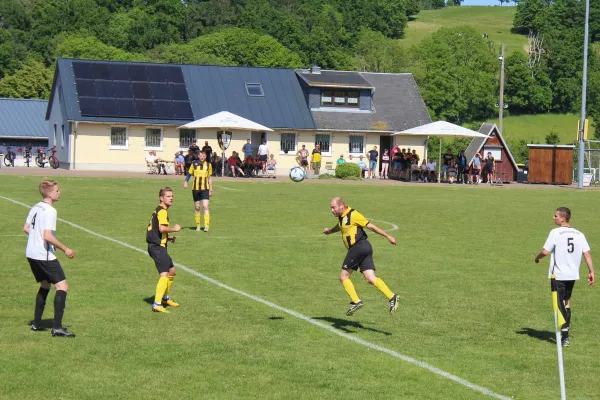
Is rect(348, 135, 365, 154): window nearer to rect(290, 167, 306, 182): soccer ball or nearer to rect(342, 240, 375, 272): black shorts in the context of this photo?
rect(290, 167, 306, 182): soccer ball

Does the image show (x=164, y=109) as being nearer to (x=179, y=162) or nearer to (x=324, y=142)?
(x=179, y=162)

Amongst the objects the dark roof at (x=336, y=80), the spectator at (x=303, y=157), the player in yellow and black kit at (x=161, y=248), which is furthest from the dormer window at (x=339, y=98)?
the player in yellow and black kit at (x=161, y=248)

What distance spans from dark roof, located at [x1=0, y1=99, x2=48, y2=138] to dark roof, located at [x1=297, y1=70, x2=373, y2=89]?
20245mm

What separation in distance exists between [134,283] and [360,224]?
495 cm

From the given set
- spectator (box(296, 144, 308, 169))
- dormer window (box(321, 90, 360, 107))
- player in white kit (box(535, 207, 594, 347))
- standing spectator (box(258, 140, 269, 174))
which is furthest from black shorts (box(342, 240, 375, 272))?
dormer window (box(321, 90, 360, 107))

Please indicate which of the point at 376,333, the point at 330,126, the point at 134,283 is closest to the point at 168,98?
the point at 330,126

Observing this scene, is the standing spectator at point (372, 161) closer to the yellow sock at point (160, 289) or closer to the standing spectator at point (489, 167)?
the standing spectator at point (489, 167)

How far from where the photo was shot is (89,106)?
198ft

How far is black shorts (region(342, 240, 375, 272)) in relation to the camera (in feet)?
47.1

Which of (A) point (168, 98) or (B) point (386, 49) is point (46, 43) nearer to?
(B) point (386, 49)

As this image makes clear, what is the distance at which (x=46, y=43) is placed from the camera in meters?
122

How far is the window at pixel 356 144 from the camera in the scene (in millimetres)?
65375

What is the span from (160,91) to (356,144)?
1236 centimetres

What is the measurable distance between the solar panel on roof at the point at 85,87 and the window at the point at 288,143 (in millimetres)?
11523
